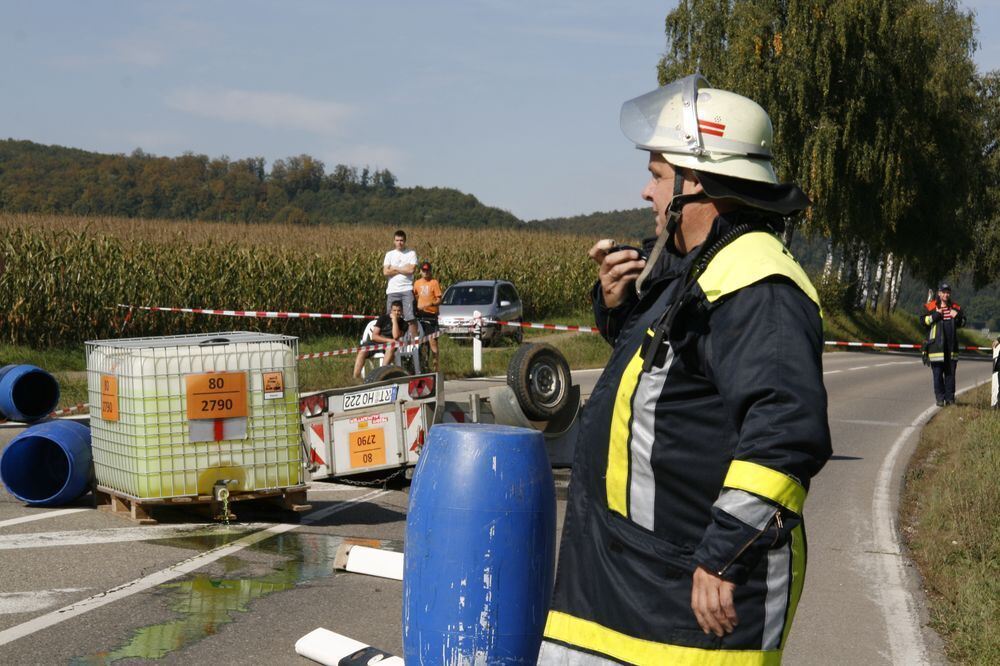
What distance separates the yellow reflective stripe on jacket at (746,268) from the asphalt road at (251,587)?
3461 mm

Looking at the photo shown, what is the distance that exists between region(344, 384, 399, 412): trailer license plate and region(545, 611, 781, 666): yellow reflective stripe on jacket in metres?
6.57

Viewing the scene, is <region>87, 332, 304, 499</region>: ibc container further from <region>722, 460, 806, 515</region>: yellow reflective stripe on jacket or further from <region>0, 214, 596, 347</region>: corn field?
<region>0, 214, 596, 347</region>: corn field

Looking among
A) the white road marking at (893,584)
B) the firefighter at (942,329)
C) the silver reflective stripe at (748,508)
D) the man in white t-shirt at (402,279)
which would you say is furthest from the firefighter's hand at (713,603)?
the firefighter at (942,329)

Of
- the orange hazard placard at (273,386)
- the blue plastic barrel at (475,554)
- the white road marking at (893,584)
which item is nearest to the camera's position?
the blue plastic barrel at (475,554)

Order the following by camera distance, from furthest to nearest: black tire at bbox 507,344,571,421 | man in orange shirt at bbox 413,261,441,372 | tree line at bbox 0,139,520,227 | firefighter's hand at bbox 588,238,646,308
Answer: tree line at bbox 0,139,520,227, man in orange shirt at bbox 413,261,441,372, black tire at bbox 507,344,571,421, firefighter's hand at bbox 588,238,646,308

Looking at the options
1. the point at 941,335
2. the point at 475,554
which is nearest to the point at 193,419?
the point at 475,554

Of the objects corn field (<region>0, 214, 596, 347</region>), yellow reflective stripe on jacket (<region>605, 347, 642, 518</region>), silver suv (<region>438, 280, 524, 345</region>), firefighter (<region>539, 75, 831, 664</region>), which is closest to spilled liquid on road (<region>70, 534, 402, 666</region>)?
firefighter (<region>539, 75, 831, 664</region>)

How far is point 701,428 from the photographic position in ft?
9.23

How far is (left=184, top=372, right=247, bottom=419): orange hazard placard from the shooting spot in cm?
817

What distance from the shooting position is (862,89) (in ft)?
132

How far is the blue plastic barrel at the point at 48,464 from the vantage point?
29.6ft

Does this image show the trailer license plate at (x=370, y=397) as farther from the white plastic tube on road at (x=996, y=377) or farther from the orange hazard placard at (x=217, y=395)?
the white plastic tube on road at (x=996, y=377)

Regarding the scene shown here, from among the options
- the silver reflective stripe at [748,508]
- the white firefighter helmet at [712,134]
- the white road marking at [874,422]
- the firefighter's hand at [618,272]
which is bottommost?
the white road marking at [874,422]

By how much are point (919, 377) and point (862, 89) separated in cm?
1534
